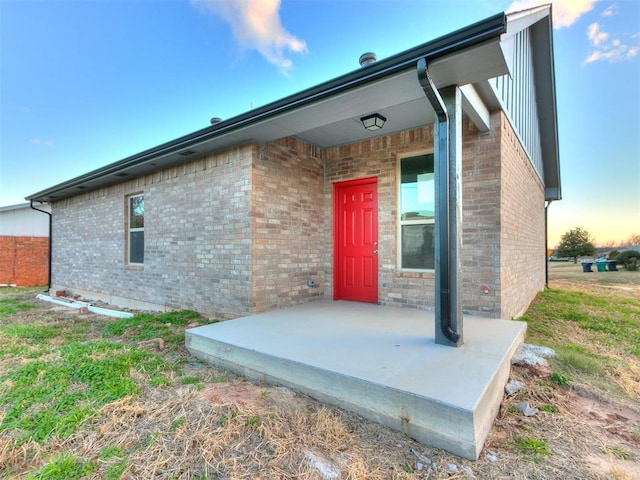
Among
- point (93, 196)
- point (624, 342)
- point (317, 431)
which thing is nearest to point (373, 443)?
point (317, 431)

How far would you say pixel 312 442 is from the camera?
202cm

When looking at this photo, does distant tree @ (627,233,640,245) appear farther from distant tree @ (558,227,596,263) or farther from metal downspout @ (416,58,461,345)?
metal downspout @ (416,58,461,345)

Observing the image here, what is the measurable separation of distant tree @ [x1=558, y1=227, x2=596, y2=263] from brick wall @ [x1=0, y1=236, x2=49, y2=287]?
1380 inches

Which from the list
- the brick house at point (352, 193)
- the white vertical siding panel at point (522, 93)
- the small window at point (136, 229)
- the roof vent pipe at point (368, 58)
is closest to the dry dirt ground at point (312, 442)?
the brick house at point (352, 193)

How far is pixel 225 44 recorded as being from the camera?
29.0 feet

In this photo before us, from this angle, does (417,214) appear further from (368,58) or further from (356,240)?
(368,58)

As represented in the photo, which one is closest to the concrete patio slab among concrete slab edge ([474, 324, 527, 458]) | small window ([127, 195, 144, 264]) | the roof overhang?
concrete slab edge ([474, 324, 527, 458])

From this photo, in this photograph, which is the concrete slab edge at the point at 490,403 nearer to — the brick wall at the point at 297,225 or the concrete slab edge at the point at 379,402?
the concrete slab edge at the point at 379,402

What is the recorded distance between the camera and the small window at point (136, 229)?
7.10 m

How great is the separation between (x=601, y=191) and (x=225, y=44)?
1971cm

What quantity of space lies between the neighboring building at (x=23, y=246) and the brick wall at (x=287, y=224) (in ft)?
42.4

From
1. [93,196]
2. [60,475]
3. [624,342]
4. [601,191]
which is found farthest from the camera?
[601,191]

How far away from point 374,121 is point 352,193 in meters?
1.62

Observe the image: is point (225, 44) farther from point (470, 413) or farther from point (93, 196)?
point (470, 413)
